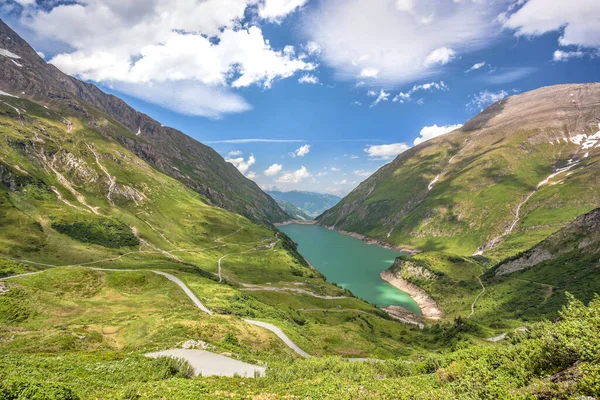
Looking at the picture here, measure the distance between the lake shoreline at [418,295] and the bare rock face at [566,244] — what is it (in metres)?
35.0

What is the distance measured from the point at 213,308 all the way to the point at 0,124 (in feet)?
635

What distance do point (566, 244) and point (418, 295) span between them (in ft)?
218

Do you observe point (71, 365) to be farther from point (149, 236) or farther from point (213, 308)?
point (149, 236)

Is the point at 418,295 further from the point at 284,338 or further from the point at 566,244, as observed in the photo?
the point at 284,338

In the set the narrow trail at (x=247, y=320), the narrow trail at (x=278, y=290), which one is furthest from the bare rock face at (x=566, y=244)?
the narrow trail at (x=247, y=320)

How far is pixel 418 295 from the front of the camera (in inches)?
5832

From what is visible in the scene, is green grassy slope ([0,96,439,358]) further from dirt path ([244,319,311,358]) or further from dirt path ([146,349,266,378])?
dirt path ([146,349,266,378])

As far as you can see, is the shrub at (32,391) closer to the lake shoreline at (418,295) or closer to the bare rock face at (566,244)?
the lake shoreline at (418,295)

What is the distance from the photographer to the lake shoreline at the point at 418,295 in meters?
128

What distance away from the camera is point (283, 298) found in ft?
345

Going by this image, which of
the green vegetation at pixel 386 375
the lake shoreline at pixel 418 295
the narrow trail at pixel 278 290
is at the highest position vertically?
the green vegetation at pixel 386 375

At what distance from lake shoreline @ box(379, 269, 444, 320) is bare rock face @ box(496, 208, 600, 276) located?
3497cm

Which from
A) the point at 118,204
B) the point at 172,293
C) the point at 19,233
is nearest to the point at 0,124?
the point at 118,204

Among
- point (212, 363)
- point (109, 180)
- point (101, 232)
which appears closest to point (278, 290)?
point (212, 363)
